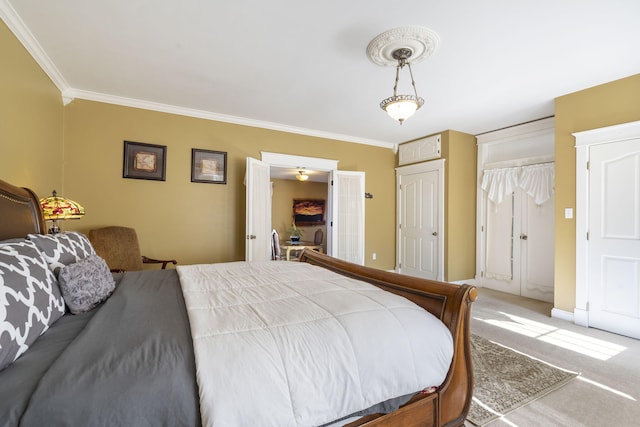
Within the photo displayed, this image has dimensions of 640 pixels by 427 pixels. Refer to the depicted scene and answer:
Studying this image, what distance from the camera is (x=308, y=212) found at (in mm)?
9008

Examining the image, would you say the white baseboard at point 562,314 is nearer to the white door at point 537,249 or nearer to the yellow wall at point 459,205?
the white door at point 537,249

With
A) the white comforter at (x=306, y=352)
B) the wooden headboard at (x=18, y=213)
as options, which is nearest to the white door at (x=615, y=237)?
the white comforter at (x=306, y=352)

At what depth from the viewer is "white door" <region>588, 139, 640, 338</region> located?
9.55 ft

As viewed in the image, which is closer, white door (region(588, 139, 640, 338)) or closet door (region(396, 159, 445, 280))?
white door (region(588, 139, 640, 338))

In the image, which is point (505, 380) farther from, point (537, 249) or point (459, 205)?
point (459, 205)

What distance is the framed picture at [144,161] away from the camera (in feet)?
12.0

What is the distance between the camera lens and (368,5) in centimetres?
200

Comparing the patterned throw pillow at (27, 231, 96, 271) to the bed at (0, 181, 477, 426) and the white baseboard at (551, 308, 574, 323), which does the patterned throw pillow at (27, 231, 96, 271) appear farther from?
the white baseboard at (551, 308, 574, 323)

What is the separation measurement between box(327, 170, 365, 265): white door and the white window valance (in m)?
2.16

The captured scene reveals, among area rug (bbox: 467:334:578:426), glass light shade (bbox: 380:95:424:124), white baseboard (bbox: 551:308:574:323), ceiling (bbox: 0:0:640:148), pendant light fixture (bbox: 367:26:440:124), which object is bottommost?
area rug (bbox: 467:334:578:426)

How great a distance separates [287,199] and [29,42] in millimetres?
6533

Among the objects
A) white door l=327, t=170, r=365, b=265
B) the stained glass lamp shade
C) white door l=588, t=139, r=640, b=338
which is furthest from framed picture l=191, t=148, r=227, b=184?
white door l=588, t=139, r=640, b=338

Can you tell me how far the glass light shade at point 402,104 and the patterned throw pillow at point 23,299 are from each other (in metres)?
2.53

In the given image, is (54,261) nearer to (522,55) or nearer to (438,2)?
(438,2)
